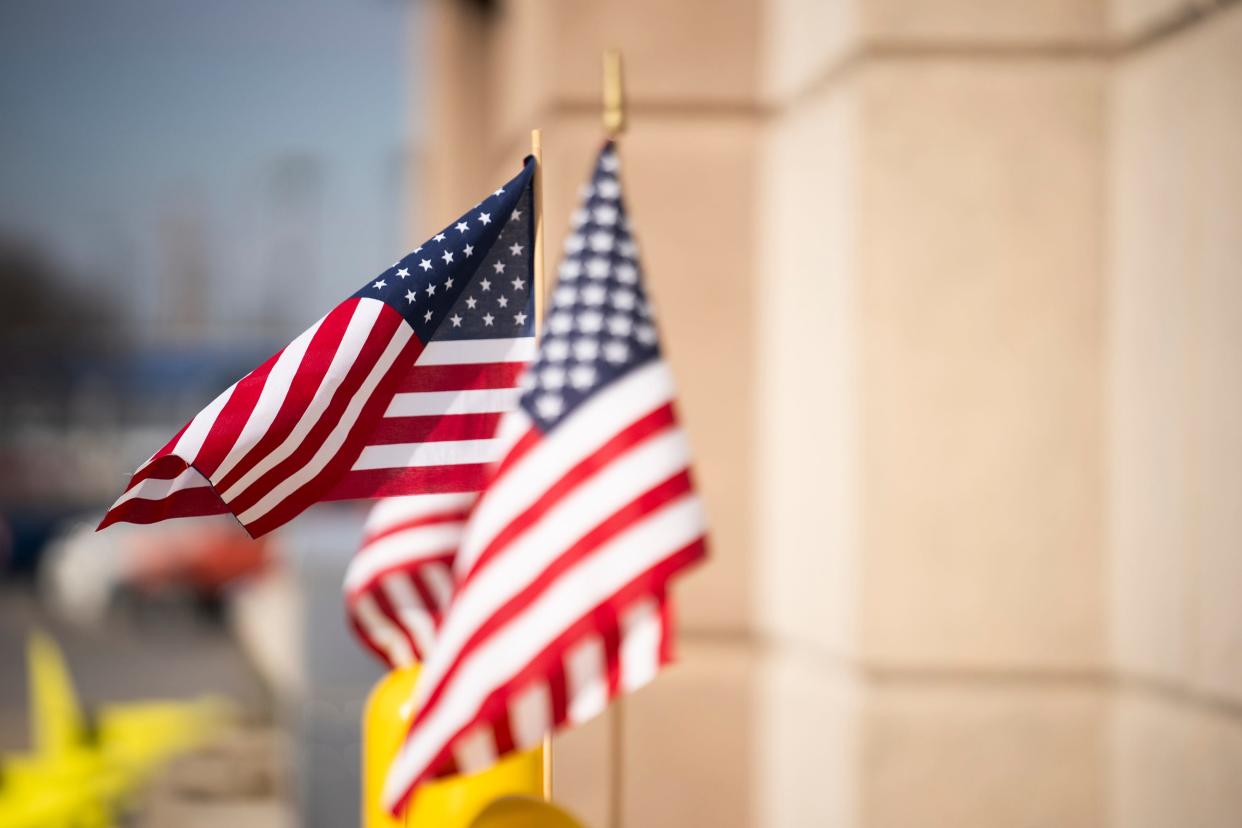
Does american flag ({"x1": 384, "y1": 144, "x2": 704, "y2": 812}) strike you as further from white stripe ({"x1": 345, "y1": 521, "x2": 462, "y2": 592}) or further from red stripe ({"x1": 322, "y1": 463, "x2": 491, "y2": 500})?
white stripe ({"x1": 345, "y1": 521, "x2": 462, "y2": 592})

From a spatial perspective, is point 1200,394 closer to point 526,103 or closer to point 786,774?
point 786,774

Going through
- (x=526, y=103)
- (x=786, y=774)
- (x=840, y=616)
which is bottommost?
(x=786, y=774)

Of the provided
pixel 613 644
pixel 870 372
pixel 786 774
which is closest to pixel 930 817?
pixel 786 774

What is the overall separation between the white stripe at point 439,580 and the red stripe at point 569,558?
3.46 feet

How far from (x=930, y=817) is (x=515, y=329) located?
2055mm

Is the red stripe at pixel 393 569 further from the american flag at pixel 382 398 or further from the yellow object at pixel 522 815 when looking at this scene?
the yellow object at pixel 522 815

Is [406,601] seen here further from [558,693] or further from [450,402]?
[558,693]

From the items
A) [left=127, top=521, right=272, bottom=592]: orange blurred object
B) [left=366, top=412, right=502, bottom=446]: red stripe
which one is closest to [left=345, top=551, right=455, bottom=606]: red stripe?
[left=366, top=412, right=502, bottom=446]: red stripe

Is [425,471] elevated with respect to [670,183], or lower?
lower

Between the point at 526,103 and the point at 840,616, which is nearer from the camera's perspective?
the point at 840,616

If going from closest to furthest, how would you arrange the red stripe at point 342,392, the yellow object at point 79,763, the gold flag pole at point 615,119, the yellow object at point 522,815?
1. the yellow object at point 522,815
2. the gold flag pole at point 615,119
3. the red stripe at point 342,392
4. the yellow object at point 79,763

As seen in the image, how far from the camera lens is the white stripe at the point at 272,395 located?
299cm

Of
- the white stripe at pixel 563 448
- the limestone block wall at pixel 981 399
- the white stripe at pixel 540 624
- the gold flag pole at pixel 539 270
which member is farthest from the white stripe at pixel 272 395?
the limestone block wall at pixel 981 399

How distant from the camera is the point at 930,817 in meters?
4.11
